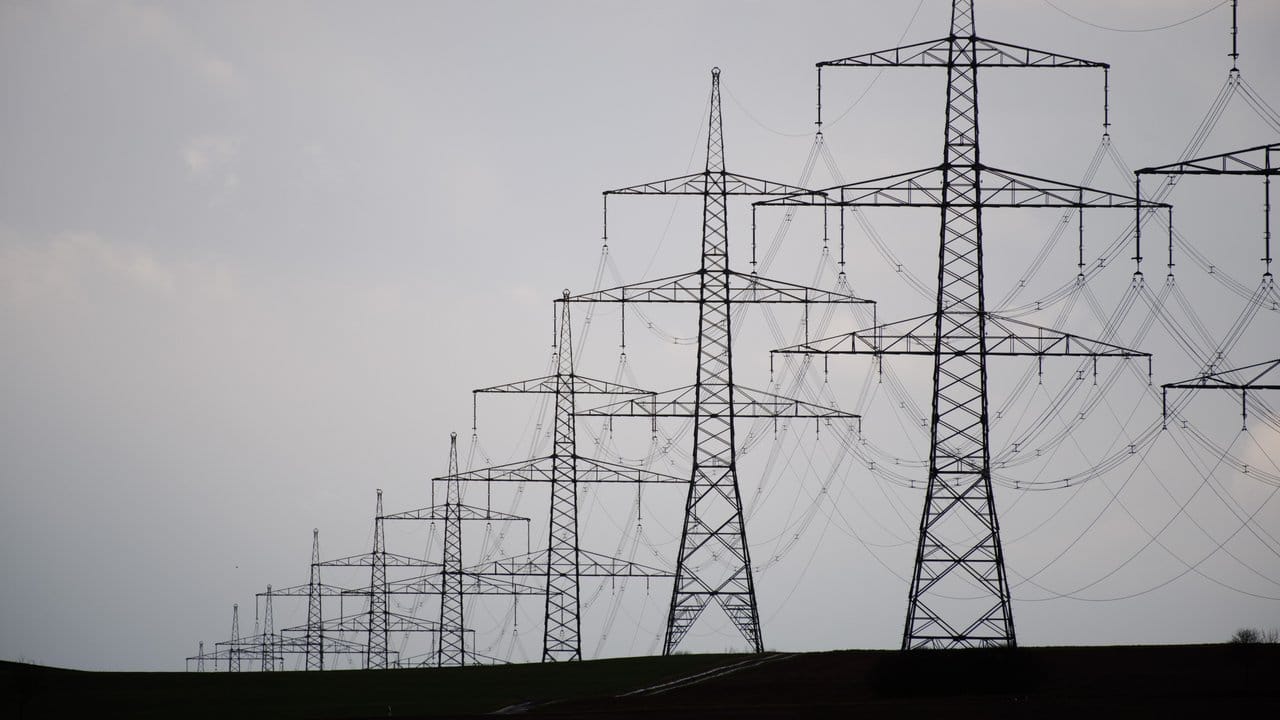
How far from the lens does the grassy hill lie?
36.8 m

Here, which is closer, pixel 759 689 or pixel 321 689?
pixel 759 689

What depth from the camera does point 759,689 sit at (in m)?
43.9

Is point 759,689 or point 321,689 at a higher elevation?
point 321,689

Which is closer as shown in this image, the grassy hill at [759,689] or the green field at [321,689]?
the grassy hill at [759,689]

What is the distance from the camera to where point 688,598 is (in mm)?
61031

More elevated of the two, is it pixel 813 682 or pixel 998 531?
pixel 998 531

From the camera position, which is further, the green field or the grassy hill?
the green field

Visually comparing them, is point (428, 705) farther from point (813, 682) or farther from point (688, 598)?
point (688, 598)

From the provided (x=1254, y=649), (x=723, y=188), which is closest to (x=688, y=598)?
(x=723, y=188)

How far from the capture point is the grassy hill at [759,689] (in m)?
36.8

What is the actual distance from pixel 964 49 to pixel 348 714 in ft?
100

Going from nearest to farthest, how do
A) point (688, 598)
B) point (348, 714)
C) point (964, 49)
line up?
point (348, 714)
point (964, 49)
point (688, 598)

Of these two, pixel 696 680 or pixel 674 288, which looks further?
pixel 674 288

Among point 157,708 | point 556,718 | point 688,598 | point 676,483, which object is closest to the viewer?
point 556,718
